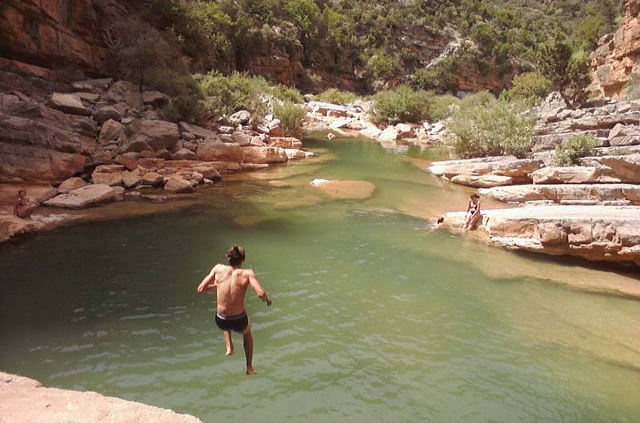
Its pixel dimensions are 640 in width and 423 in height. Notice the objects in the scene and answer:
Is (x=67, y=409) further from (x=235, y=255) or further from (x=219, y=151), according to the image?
(x=219, y=151)

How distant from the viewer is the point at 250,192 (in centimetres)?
1348

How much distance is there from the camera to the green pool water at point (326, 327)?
15.1 feet

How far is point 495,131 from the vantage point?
17.3 meters

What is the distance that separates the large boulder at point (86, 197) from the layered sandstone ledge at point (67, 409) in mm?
8605

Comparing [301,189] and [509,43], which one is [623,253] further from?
[509,43]

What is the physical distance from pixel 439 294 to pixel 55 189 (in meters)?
11.5

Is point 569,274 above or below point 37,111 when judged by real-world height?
below

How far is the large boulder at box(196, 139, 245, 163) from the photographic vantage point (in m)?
15.9

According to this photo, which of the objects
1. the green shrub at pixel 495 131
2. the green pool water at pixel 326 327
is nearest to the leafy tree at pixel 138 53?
the green pool water at pixel 326 327

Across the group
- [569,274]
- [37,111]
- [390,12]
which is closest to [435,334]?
[569,274]

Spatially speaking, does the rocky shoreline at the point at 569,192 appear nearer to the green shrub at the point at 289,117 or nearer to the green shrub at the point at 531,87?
the green shrub at the point at 289,117

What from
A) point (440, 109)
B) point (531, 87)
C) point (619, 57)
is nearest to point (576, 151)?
point (619, 57)

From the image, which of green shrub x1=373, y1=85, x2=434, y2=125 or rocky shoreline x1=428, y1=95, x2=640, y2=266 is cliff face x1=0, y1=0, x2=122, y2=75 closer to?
rocky shoreline x1=428, y1=95, x2=640, y2=266

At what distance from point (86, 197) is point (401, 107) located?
2606 centimetres
